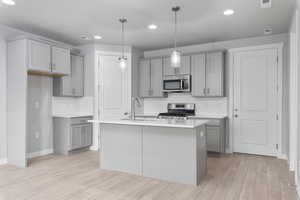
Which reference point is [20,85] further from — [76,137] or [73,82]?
[76,137]

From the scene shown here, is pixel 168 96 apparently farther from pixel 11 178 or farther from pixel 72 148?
pixel 11 178

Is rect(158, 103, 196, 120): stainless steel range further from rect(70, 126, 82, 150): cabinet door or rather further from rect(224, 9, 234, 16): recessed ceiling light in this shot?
rect(224, 9, 234, 16): recessed ceiling light

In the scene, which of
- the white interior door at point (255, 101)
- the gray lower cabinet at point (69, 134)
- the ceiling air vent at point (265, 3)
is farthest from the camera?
the gray lower cabinet at point (69, 134)

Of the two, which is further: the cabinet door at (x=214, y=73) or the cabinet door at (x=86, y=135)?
the cabinet door at (x=86, y=135)

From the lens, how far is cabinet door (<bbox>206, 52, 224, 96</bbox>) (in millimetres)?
4703

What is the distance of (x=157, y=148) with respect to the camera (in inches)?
125

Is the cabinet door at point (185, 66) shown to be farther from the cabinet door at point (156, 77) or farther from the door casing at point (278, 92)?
the door casing at point (278, 92)

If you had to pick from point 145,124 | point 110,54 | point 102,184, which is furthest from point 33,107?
point 145,124

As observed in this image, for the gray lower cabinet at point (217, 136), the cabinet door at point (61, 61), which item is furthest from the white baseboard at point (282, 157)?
the cabinet door at point (61, 61)

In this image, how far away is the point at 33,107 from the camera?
4.42 m

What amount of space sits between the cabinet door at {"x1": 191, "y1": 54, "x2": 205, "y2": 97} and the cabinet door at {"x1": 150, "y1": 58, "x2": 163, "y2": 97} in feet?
2.86

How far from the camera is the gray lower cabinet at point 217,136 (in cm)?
441

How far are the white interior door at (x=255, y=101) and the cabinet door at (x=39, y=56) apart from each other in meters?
4.12

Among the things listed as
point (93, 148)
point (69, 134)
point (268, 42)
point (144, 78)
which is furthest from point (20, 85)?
point (268, 42)
